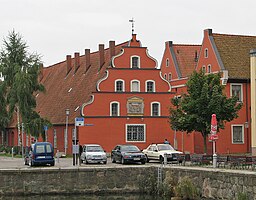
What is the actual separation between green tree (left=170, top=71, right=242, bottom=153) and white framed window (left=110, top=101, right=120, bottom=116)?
12.3 m

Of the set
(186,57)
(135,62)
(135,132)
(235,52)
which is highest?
(186,57)

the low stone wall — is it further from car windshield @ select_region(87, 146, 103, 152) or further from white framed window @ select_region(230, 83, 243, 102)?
white framed window @ select_region(230, 83, 243, 102)

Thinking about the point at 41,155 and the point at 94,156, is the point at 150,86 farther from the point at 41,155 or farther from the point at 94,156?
the point at 41,155

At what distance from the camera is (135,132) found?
198 ft

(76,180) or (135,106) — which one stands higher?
(135,106)

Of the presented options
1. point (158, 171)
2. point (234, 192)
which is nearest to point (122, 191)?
point (158, 171)

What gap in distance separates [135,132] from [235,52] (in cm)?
1221

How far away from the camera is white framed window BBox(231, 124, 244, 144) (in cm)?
6091

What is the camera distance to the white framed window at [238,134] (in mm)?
60906

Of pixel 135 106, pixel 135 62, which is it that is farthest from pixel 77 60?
pixel 135 106

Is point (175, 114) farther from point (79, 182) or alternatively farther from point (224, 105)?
point (79, 182)

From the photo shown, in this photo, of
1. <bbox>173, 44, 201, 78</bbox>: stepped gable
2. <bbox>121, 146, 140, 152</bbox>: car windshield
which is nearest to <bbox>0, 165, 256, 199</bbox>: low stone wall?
<bbox>121, 146, 140, 152</bbox>: car windshield

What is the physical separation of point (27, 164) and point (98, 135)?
13.4 m

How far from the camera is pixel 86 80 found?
67938mm
